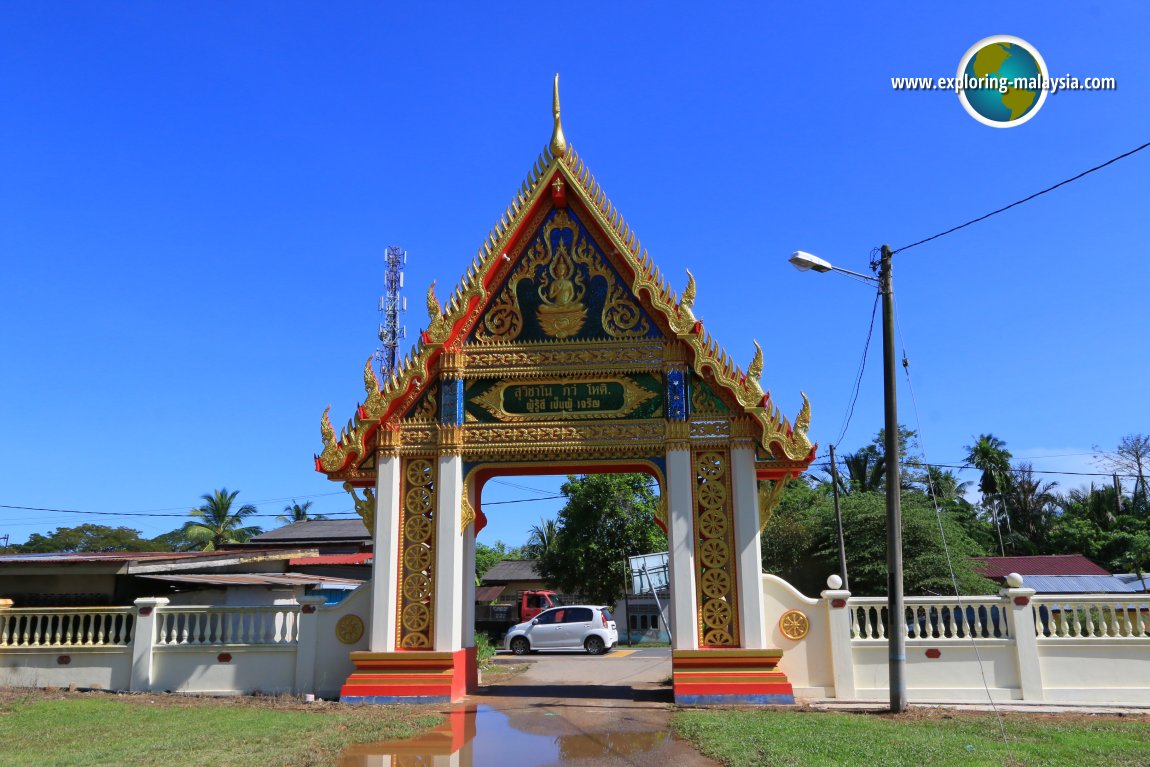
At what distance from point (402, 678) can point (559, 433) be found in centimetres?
403

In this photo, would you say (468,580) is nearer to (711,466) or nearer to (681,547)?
(681,547)

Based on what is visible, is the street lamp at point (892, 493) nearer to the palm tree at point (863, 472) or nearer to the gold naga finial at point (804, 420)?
the gold naga finial at point (804, 420)

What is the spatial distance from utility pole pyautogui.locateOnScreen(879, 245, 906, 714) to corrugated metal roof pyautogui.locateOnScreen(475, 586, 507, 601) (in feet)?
107

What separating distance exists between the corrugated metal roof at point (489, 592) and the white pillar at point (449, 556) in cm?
3048

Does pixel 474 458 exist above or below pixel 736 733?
above

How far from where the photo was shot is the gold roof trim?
1177 cm

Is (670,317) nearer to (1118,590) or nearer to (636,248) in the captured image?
(636,248)

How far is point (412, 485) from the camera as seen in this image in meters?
12.2

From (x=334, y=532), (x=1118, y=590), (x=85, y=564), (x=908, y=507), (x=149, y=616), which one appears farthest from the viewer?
(x=334, y=532)

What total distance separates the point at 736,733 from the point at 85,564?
440 inches

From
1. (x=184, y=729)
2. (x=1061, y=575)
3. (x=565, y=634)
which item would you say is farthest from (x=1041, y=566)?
(x=184, y=729)

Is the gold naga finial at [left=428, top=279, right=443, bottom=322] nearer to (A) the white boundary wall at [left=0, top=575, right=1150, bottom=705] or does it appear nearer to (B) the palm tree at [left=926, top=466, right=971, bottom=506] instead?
(A) the white boundary wall at [left=0, top=575, right=1150, bottom=705]

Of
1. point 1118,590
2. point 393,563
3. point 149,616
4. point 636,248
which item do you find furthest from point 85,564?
point 1118,590

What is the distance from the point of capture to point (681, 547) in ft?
38.0
